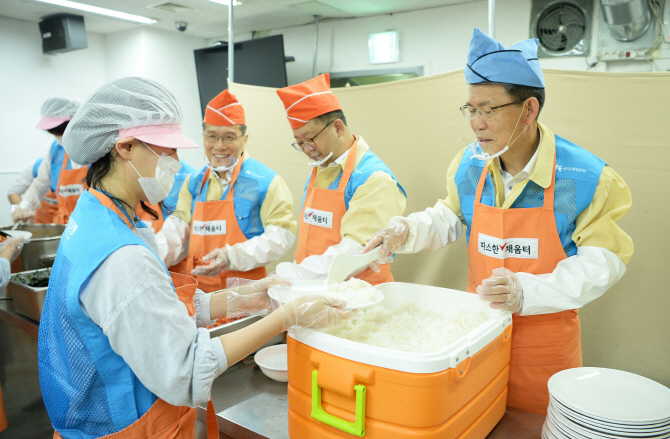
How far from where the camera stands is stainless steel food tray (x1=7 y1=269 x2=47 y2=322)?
215 cm

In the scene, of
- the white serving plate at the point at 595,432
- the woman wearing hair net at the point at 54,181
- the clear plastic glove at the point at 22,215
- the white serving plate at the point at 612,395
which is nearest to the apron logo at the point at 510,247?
the white serving plate at the point at 612,395

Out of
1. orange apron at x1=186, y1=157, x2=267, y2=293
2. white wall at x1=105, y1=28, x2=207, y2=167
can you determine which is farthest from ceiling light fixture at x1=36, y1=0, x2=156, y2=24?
orange apron at x1=186, y1=157, x2=267, y2=293

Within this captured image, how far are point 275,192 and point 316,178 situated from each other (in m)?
0.34

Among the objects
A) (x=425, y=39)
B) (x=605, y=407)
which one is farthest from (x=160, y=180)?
(x=425, y=39)

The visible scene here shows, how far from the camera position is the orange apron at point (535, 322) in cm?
152

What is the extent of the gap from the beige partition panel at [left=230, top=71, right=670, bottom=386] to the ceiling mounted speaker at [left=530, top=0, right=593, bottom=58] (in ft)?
6.64

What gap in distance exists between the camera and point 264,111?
12.3 feet

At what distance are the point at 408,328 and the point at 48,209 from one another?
13.8ft

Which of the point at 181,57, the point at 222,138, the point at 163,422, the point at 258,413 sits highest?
the point at 181,57

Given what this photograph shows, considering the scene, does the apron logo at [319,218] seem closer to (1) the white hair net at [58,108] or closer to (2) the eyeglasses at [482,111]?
(2) the eyeglasses at [482,111]

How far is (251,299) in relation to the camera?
5.00 ft

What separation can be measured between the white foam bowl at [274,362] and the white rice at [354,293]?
31 centimetres

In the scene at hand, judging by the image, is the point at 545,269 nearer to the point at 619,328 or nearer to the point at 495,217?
the point at 495,217

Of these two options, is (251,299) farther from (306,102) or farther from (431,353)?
(306,102)
